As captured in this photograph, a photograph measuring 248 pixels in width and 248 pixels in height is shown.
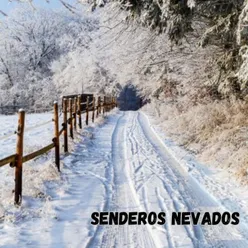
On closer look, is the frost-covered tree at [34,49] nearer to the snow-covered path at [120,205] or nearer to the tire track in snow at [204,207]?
the snow-covered path at [120,205]

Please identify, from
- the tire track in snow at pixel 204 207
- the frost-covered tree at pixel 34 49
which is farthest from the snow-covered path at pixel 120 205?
the frost-covered tree at pixel 34 49

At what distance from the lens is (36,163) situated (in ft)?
24.3

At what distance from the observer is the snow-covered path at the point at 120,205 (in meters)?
4.09

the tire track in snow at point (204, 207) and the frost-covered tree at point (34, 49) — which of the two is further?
the frost-covered tree at point (34, 49)

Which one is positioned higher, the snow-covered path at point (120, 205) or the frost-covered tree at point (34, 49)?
the frost-covered tree at point (34, 49)

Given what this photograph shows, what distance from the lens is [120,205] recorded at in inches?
205

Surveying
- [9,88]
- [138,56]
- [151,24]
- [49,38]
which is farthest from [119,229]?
[49,38]

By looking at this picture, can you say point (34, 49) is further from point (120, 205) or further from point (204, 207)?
point (204, 207)

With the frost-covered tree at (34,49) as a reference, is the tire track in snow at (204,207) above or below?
below

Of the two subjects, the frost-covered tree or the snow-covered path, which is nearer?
the snow-covered path

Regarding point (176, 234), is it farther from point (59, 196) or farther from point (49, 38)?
point (49, 38)

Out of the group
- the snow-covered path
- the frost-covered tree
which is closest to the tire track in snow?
the snow-covered path

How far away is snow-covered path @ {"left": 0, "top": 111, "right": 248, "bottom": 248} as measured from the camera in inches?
161

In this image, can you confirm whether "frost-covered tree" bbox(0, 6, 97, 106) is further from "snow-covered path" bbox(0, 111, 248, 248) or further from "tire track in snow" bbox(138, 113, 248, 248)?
"tire track in snow" bbox(138, 113, 248, 248)
